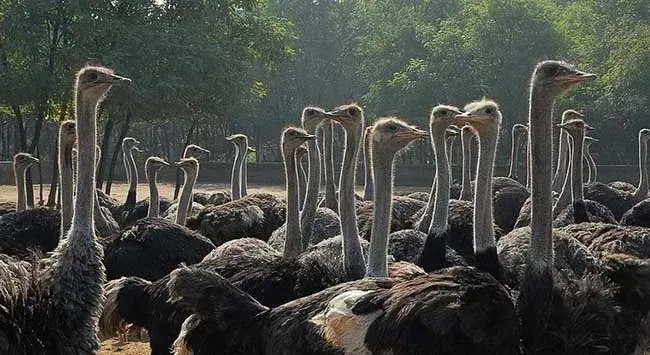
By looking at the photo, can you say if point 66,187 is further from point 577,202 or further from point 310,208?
point 577,202

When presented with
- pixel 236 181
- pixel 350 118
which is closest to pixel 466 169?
pixel 236 181

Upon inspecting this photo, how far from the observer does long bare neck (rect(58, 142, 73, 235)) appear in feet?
20.6

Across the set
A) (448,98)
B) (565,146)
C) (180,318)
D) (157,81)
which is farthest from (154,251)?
(448,98)

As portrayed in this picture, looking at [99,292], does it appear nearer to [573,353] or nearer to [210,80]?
[573,353]

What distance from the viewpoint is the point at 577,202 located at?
8117 mm

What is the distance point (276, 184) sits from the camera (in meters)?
26.8

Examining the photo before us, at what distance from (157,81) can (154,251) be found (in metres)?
10.8

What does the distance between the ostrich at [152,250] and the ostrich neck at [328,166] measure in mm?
2572

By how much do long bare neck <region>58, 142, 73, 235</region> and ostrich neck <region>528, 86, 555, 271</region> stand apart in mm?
3064

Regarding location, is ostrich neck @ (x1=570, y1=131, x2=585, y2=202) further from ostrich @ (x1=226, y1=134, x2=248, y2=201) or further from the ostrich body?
the ostrich body

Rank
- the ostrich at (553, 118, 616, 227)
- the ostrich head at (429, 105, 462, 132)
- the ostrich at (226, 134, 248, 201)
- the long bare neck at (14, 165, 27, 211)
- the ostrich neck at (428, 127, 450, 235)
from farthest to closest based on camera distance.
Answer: the ostrich at (226, 134, 248, 201) < the long bare neck at (14, 165, 27, 211) < the ostrich at (553, 118, 616, 227) < the ostrich head at (429, 105, 462, 132) < the ostrich neck at (428, 127, 450, 235)

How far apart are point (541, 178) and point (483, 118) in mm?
919

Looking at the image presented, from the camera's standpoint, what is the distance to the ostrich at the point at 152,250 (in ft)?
21.1

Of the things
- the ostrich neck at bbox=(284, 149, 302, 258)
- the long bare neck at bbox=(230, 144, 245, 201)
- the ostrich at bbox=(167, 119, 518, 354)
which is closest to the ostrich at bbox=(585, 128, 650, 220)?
the long bare neck at bbox=(230, 144, 245, 201)
